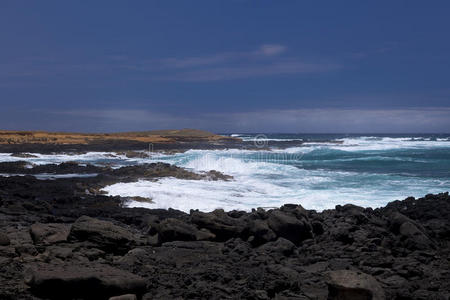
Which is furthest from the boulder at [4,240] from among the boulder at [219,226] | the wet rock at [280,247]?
the wet rock at [280,247]

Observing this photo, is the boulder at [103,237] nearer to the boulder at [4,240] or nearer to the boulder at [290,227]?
the boulder at [4,240]

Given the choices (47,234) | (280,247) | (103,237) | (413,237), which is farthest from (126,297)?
(413,237)

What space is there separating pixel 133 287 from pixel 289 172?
751 inches

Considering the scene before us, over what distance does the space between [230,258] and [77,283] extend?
8.58ft

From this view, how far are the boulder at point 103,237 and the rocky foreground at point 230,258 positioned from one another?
0.05 feet

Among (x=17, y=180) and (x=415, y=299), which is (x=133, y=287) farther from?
(x=17, y=180)

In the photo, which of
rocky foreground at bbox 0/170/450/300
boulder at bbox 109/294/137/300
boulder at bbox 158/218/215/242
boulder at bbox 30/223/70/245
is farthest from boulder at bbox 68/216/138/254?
boulder at bbox 109/294/137/300

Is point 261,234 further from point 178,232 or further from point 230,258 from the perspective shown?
point 178,232

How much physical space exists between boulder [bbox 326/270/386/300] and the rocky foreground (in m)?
0.01

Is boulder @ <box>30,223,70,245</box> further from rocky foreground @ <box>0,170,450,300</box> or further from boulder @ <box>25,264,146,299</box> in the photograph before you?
boulder @ <box>25,264,146,299</box>

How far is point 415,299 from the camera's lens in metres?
4.83

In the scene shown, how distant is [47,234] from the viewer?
6.43 meters

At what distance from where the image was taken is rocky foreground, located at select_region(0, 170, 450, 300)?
4664 millimetres

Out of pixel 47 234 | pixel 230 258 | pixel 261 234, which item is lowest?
pixel 230 258
